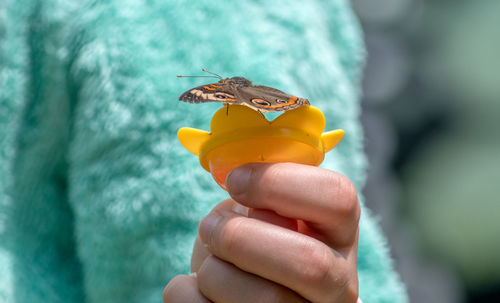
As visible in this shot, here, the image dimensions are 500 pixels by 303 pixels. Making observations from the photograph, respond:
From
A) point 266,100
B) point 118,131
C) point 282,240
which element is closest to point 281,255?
point 282,240

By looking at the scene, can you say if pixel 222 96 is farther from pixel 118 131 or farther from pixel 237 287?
pixel 118 131

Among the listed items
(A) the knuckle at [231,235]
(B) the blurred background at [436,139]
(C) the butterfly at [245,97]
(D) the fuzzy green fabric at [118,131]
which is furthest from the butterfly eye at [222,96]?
(B) the blurred background at [436,139]

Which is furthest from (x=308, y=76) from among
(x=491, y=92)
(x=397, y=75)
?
(x=491, y=92)

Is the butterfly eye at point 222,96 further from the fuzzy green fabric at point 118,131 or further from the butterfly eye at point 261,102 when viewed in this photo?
the fuzzy green fabric at point 118,131

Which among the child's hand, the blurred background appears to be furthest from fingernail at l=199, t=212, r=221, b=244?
the blurred background

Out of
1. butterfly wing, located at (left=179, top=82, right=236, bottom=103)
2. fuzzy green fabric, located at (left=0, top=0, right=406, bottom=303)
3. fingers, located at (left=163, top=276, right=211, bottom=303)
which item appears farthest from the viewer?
fuzzy green fabric, located at (left=0, top=0, right=406, bottom=303)

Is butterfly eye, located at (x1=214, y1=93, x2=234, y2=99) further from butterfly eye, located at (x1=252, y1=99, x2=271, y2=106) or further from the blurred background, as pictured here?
the blurred background

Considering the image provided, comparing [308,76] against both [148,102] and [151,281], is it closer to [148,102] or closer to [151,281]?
[148,102]
